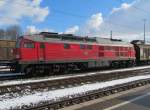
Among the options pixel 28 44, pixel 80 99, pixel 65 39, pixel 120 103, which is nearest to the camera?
pixel 120 103

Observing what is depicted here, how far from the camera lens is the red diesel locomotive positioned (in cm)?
2188

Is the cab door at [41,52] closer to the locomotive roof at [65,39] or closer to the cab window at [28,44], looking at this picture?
the locomotive roof at [65,39]

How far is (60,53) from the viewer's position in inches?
955

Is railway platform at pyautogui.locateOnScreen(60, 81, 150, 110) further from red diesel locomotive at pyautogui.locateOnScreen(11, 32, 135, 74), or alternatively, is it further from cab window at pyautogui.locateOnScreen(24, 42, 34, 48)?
cab window at pyautogui.locateOnScreen(24, 42, 34, 48)

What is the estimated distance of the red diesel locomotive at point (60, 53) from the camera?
21.9 m

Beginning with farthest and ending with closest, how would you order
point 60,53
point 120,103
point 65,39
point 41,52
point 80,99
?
point 65,39, point 60,53, point 41,52, point 80,99, point 120,103

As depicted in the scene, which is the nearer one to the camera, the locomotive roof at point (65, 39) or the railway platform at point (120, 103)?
the railway platform at point (120, 103)

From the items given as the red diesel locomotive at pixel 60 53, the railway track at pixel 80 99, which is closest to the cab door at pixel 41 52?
the red diesel locomotive at pixel 60 53

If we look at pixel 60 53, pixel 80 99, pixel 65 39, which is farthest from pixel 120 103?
pixel 65 39

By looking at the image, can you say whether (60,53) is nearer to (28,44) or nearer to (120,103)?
(28,44)

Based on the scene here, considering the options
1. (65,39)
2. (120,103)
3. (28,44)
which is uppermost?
(65,39)

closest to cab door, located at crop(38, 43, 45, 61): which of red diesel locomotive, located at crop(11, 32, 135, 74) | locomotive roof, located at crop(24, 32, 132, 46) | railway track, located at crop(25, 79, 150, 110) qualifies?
red diesel locomotive, located at crop(11, 32, 135, 74)

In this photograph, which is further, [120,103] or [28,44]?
[28,44]

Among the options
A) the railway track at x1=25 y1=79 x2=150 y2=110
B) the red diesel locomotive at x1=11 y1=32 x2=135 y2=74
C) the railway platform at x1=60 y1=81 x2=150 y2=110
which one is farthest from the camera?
the red diesel locomotive at x1=11 y1=32 x2=135 y2=74
